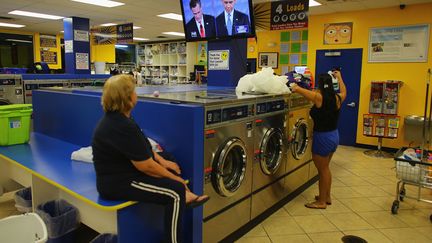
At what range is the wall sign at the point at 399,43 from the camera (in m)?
6.44

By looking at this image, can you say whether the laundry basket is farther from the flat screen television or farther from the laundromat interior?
the flat screen television

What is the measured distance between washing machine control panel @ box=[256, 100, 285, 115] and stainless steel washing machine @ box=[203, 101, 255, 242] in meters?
0.14

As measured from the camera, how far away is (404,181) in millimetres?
3695

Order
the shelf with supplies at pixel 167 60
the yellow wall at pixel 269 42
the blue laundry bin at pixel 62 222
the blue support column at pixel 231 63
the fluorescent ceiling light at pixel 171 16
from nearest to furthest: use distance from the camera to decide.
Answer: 1. the blue laundry bin at pixel 62 222
2. the blue support column at pixel 231 63
3. the yellow wall at pixel 269 42
4. the fluorescent ceiling light at pixel 171 16
5. the shelf with supplies at pixel 167 60

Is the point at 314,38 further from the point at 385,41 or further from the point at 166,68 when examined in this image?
the point at 166,68

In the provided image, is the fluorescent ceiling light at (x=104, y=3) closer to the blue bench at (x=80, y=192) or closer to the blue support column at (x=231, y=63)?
the blue support column at (x=231, y=63)

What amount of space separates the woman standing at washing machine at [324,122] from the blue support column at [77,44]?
8.08m

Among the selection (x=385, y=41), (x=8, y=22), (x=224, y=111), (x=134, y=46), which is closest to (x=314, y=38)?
(x=385, y=41)

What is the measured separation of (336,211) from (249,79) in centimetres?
189

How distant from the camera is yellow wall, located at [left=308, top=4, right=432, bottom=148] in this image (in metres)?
6.49

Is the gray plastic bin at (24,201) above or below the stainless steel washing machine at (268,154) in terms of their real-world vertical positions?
below

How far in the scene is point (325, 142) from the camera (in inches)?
147

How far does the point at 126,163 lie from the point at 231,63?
2826 millimetres

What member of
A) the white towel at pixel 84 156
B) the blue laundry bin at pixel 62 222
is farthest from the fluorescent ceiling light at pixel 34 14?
the blue laundry bin at pixel 62 222
